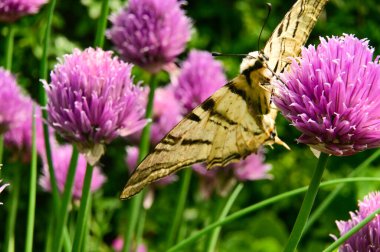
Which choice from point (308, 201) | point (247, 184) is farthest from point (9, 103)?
point (247, 184)

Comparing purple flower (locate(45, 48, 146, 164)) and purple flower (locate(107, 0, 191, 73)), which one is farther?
purple flower (locate(107, 0, 191, 73))

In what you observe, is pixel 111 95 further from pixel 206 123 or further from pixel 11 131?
pixel 11 131

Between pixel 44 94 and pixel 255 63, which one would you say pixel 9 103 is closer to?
pixel 44 94

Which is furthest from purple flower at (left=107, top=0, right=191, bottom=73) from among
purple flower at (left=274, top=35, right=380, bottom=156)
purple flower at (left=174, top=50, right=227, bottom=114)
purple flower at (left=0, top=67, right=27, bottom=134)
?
purple flower at (left=274, top=35, right=380, bottom=156)

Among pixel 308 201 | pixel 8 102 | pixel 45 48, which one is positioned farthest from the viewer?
pixel 8 102

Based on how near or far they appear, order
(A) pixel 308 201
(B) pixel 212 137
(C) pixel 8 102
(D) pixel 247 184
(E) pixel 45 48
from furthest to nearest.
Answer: (D) pixel 247 184, (C) pixel 8 102, (E) pixel 45 48, (B) pixel 212 137, (A) pixel 308 201

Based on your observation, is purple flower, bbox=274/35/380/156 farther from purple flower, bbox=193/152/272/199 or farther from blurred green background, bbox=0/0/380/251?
blurred green background, bbox=0/0/380/251
